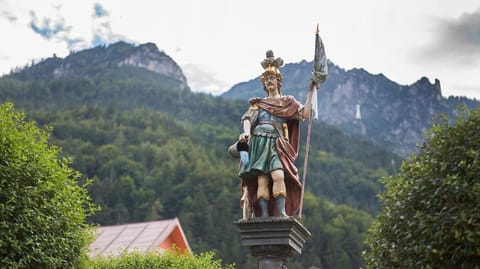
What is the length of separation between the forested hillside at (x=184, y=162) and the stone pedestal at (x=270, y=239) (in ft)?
134

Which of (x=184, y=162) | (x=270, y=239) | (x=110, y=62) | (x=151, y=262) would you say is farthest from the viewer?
(x=110, y=62)

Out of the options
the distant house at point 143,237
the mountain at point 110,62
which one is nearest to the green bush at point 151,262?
the distant house at point 143,237

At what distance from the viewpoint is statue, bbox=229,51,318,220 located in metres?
8.40

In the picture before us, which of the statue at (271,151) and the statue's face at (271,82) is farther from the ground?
the statue's face at (271,82)

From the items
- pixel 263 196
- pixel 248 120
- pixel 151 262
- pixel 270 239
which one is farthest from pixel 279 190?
pixel 151 262

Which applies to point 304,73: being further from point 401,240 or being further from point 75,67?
point 401,240

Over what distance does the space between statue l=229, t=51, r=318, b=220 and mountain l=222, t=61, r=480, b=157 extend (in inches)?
5234

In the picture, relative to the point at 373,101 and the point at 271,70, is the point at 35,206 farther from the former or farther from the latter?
the point at 373,101

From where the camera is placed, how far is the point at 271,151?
849cm

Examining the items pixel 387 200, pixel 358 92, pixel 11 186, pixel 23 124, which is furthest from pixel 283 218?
pixel 358 92

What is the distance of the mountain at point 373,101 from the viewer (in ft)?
484

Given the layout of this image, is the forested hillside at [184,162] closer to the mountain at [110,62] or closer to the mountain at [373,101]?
the mountain at [110,62]

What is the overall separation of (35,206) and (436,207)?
17.8 ft

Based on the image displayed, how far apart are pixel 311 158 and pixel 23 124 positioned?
7101 cm
